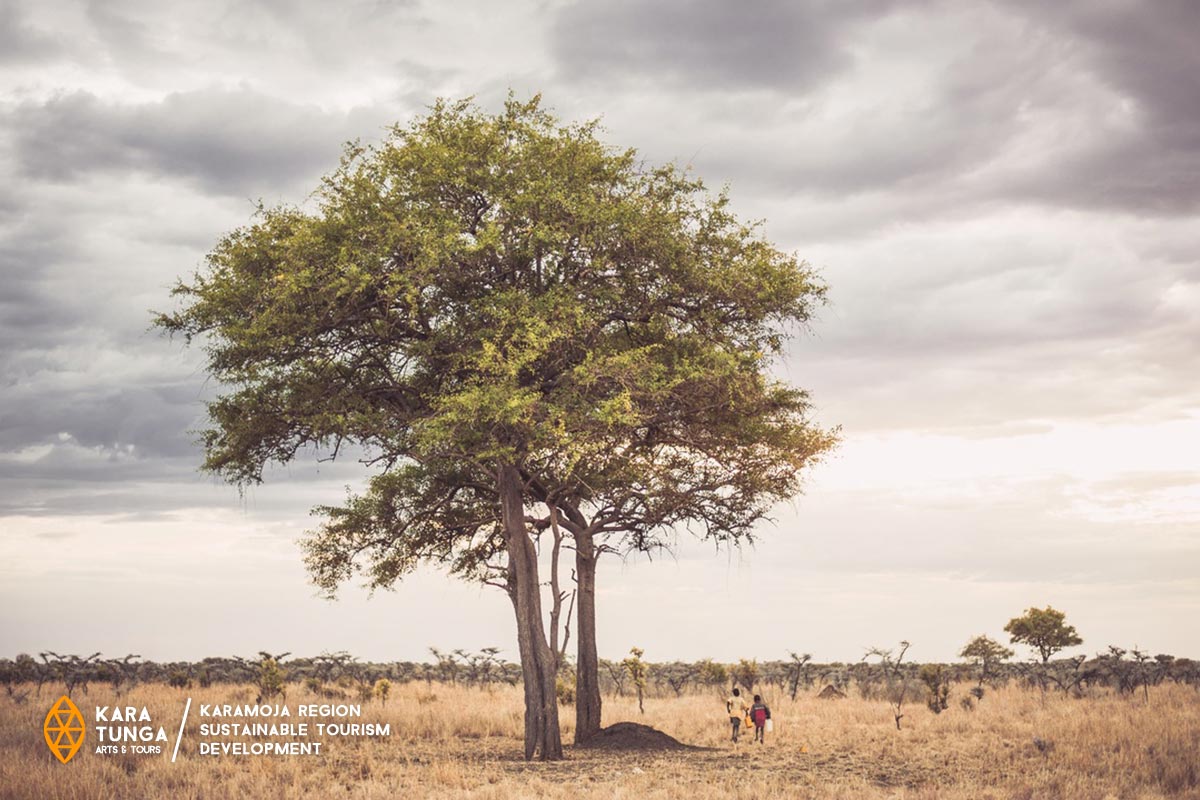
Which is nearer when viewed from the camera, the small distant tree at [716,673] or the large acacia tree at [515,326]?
the large acacia tree at [515,326]

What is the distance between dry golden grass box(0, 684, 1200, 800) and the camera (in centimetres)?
1725

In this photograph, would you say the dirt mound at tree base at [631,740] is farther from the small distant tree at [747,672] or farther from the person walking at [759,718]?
the small distant tree at [747,672]

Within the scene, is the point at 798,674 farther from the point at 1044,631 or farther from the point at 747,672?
the point at 1044,631

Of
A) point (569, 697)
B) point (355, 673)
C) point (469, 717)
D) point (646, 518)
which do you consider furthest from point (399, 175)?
point (355, 673)

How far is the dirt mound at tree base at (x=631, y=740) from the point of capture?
23969mm

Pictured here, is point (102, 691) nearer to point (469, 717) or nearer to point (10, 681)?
point (10, 681)

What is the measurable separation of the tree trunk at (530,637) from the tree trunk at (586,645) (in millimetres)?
2056

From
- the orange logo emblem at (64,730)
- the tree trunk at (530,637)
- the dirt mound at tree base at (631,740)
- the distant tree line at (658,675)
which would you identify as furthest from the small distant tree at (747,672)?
the orange logo emblem at (64,730)

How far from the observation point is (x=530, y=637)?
75.2 ft

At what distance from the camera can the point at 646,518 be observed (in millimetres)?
26453

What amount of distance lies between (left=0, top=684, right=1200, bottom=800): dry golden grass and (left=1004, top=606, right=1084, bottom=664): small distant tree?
2612cm

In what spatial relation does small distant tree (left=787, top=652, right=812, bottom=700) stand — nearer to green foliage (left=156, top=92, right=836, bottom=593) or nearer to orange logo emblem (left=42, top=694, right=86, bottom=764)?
green foliage (left=156, top=92, right=836, bottom=593)

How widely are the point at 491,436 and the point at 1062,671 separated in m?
35.0

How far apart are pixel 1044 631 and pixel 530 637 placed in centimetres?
4342
